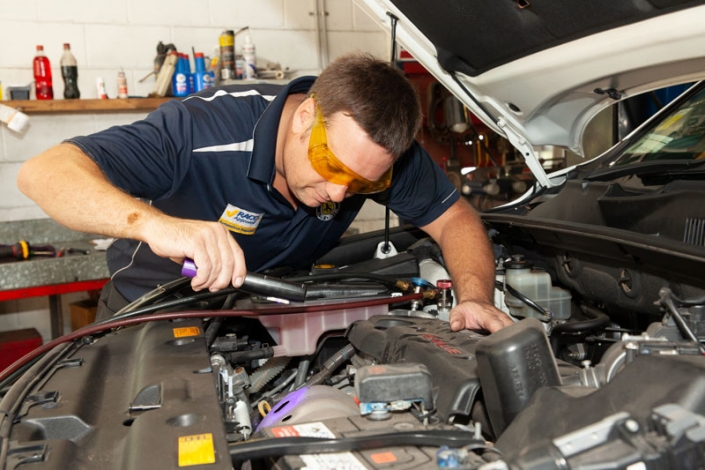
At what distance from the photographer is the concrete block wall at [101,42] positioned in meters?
4.07

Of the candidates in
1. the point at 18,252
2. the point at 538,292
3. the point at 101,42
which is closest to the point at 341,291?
the point at 538,292

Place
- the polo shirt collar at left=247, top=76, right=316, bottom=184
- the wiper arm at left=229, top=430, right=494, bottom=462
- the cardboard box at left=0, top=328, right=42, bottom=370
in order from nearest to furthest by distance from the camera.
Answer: the wiper arm at left=229, top=430, right=494, bottom=462, the polo shirt collar at left=247, top=76, right=316, bottom=184, the cardboard box at left=0, top=328, right=42, bottom=370

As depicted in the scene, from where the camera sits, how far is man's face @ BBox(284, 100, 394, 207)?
1617 millimetres

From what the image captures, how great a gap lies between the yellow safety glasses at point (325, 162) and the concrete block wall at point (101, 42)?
3.03 meters

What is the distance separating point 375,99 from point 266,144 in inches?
13.8

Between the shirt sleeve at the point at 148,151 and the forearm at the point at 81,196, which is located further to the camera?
the shirt sleeve at the point at 148,151

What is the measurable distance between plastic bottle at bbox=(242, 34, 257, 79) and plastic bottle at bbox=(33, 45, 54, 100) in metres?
1.13

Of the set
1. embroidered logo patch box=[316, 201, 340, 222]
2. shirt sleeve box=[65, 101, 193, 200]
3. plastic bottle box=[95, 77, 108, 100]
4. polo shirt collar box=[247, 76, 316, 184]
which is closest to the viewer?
shirt sleeve box=[65, 101, 193, 200]

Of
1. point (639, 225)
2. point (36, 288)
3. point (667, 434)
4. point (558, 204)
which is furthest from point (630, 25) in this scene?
point (36, 288)

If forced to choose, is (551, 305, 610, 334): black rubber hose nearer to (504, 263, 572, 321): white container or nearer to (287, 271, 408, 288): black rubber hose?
(504, 263, 572, 321): white container

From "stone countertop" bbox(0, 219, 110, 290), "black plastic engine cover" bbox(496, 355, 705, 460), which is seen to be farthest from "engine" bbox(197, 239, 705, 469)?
"stone countertop" bbox(0, 219, 110, 290)

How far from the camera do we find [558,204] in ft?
5.96

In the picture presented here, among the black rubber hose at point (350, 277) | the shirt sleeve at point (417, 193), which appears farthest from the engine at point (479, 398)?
the shirt sleeve at point (417, 193)

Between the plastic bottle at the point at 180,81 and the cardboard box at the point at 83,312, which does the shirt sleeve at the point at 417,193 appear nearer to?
the cardboard box at the point at 83,312
